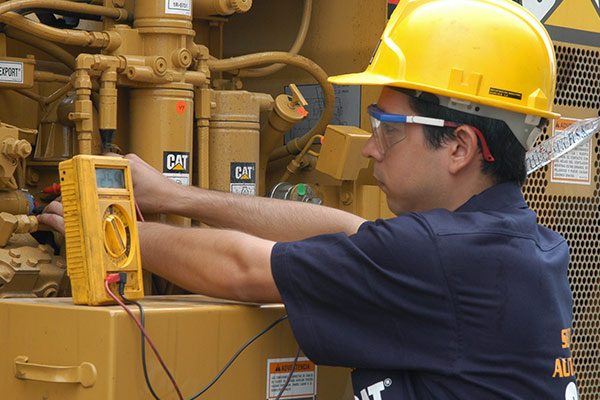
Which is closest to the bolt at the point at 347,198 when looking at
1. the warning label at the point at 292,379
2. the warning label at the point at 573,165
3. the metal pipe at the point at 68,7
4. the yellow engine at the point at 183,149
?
the yellow engine at the point at 183,149

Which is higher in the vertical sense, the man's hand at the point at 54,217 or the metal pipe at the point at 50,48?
the metal pipe at the point at 50,48

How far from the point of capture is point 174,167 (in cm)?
293

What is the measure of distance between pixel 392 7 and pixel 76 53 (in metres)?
0.91

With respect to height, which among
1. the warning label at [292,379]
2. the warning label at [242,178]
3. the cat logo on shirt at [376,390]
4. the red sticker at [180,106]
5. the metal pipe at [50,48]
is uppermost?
the metal pipe at [50,48]

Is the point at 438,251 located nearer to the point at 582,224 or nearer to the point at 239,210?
the point at 239,210

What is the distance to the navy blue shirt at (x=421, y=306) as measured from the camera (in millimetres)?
2146

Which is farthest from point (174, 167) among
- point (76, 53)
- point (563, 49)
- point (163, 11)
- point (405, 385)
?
point (563, 49)

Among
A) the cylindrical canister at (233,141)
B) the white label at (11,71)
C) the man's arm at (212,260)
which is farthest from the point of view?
the cylindrical canister at (233,141)

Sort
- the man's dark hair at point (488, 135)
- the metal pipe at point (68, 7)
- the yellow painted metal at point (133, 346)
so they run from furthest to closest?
the metal pipe at point (68, 7), the man's dark hair at point (488, 135), the yellow painted metal at point (133, 346)

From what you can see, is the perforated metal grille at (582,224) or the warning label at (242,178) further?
the perforated metal grille at (582,224)

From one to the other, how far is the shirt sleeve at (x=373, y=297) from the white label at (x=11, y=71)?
1.08 metres

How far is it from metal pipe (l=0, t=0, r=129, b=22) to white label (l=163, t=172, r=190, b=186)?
1.40ft

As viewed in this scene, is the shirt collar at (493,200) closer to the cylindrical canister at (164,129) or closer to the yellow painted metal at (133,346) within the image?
the yellow painted metal at (133,346)

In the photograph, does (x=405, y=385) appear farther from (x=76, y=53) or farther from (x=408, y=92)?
(x=76, y=53)
